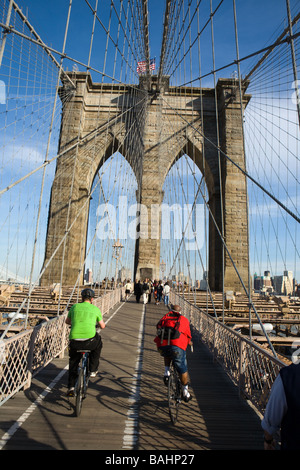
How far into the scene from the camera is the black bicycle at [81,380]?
107 inches

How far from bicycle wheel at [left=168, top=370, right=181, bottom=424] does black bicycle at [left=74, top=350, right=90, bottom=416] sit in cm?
79

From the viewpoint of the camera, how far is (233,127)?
62.4ft

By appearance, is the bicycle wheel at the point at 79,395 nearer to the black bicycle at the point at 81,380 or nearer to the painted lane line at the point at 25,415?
the black bicycle at the point at 81,380

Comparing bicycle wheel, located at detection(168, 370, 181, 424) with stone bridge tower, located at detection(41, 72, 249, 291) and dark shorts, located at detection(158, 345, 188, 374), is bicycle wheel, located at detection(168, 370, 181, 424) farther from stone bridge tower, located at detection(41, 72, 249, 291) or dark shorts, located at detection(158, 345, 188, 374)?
stone bridge tower, located at detection(41, 72, 249, 291)

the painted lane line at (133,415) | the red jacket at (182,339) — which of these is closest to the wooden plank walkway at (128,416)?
the painted lane line at (133,415)

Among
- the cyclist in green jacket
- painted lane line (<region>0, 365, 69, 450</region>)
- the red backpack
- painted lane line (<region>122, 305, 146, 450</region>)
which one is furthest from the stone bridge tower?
the red backpack

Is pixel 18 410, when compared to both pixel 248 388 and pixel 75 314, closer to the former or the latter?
pixel 75 314

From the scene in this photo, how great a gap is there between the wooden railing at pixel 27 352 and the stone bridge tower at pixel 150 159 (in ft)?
42.2

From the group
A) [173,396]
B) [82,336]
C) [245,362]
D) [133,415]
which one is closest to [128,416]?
[133,415]

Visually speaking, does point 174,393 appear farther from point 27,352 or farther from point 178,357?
point 27,352

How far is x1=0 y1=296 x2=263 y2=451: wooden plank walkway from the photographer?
2.33m
